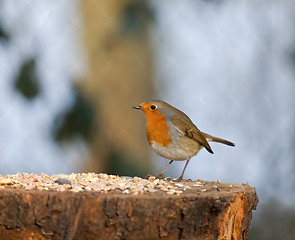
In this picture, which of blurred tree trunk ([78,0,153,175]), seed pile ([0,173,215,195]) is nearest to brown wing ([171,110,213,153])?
seed pile ([0,173,215,195])

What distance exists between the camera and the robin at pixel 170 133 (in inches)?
120

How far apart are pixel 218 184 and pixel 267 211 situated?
1.62 m

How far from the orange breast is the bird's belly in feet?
0.08

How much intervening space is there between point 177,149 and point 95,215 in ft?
3.09

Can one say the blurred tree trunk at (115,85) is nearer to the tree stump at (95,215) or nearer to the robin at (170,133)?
the robin at (170,133)

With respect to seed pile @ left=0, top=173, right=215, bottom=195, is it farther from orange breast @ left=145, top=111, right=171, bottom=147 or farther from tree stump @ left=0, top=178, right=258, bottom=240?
orange breast @ left=145, top=111, right=171, bottom=147

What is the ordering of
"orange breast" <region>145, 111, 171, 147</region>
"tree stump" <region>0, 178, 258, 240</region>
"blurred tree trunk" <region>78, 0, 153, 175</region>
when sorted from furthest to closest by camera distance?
"blurred tree trunk" <region>78, 0, 153, 175</region> < "orange breast" <region>145, 111, 171, 147</region> < "tree stump" <region>0, 178, 258, 240</region>

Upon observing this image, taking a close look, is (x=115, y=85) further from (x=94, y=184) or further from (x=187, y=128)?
(x=94, y=184)

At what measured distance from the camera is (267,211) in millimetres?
4297

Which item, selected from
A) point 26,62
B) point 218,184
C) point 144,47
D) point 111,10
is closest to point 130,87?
point 144,47

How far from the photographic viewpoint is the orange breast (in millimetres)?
3041

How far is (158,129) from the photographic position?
10.0 ft

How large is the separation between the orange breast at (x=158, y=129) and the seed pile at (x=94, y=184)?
1.01ft

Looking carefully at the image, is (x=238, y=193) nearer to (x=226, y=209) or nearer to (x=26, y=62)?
(x=226, y=209)
